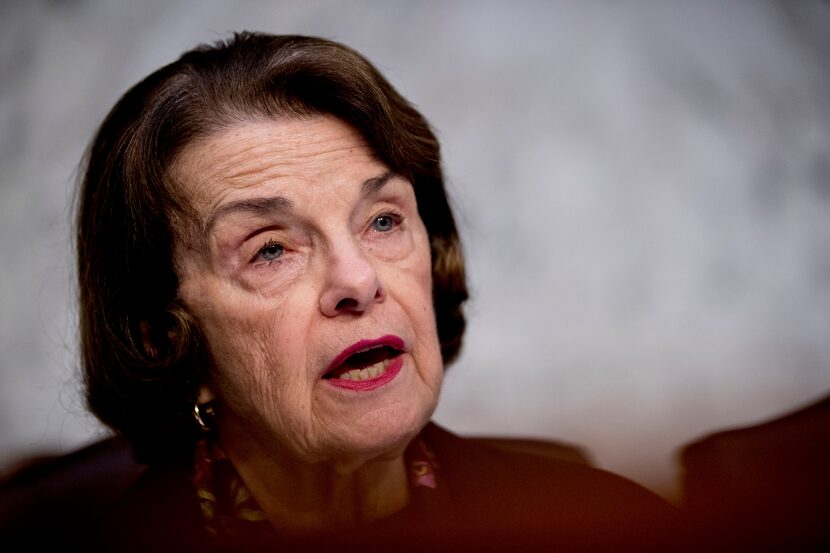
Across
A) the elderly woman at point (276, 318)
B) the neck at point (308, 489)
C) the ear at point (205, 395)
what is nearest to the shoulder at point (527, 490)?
the elderly woman at point (276, 318)

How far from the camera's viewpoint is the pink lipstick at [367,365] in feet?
4.10

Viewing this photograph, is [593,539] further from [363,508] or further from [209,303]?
[209,303]

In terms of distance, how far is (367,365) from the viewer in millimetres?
1290

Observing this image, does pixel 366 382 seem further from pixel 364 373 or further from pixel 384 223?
pixel 384 223

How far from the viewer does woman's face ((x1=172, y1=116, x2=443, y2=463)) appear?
1.25m

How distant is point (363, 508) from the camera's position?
4.75 feet

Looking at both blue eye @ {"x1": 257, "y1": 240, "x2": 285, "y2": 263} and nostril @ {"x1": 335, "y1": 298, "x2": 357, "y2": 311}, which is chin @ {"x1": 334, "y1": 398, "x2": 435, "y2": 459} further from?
blue eye @ {"x1": 257, "y1": 240, "x2": 285, "y2": 263}

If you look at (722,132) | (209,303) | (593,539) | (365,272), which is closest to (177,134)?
(209,303)

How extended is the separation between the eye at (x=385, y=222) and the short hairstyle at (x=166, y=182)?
0.07 metres

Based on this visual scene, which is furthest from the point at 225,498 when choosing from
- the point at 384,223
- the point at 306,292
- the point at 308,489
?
the point at 384,223

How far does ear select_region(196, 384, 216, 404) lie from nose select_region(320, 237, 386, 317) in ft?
0.95

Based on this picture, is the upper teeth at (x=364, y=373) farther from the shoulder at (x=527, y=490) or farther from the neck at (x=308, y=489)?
the shoulder at (x=527, y=490)

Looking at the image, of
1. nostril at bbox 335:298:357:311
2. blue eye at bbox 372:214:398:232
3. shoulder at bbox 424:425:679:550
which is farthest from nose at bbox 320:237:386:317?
shoulder at bbox 424:425:679:550

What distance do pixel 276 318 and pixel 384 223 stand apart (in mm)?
230
